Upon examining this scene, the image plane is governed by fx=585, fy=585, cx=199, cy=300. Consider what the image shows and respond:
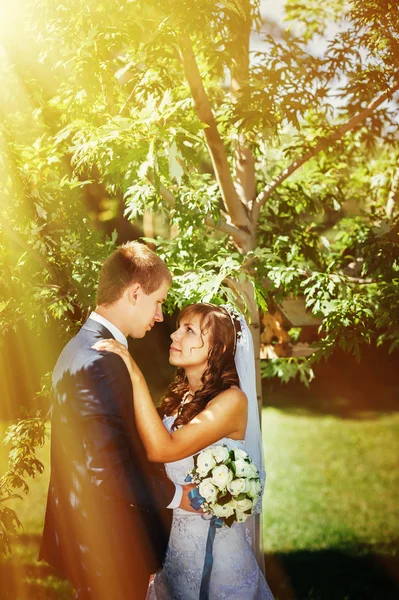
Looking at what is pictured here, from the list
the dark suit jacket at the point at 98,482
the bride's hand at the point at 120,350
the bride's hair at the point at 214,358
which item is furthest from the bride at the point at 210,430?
the bride's hand at the point at 120,350

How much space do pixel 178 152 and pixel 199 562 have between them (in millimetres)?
3022

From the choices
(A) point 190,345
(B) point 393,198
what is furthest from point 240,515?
(B) point 393,198

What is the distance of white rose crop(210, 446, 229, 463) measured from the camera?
3666 mm

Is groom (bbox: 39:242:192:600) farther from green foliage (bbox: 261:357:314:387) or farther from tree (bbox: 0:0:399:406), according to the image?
green foliage (bbox: 261:357:314:387)

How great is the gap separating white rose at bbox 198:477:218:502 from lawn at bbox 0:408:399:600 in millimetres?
2445

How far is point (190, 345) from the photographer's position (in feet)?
13.3

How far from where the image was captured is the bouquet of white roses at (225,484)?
3.57 m

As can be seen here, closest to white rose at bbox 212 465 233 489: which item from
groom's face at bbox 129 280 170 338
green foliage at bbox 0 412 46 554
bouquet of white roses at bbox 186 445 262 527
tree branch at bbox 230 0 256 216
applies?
bouquet of white roses at bbox 186 445 262 527

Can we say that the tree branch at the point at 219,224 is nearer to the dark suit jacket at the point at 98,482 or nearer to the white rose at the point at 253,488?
the dark suit jacket at the point at 98,482

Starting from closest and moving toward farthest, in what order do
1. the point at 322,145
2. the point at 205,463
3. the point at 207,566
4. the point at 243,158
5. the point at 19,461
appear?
the point at 205,463 < the point at 207,566 < the point at 19,461 < the point at 322,145 < the point at 243,158

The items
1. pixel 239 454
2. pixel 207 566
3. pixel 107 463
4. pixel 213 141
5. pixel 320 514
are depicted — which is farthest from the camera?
pixel 320 514

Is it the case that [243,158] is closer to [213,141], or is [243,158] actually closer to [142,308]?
[213,141]

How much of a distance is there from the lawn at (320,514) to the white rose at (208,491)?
245 cm

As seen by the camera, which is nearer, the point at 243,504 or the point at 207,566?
the point at 243,504
